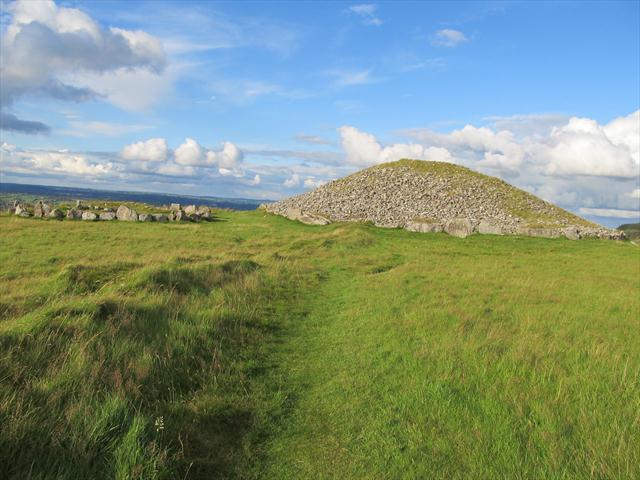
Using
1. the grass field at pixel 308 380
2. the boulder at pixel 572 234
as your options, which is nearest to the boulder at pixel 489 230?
the boulder at pixel 572 234

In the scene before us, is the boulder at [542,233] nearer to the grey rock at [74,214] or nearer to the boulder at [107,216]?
the boulder at [107,216]

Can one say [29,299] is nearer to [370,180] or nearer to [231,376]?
[231,376]

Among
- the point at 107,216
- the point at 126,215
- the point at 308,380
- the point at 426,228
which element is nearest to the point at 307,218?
the point at 426,228

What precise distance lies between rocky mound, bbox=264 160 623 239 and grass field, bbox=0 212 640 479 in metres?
28.7

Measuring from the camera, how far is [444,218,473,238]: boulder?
1523 inches

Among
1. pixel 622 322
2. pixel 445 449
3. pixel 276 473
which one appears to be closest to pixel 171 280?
pixel 276 473

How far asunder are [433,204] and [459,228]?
16.1m

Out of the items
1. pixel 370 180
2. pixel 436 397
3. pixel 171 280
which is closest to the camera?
pixel 436 397

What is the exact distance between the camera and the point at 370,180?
64562mm

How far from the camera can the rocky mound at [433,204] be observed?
43.9 metres

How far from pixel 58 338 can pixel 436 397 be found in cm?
733

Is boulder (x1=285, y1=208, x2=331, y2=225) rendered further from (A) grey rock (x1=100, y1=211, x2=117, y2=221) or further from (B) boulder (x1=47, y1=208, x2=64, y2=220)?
(B) boulder (x1=47, y1=208, x2=64, y2=220)

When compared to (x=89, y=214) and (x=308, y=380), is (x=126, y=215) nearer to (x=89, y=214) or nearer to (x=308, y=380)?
(x=89, y=214)

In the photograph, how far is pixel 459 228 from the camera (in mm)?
39094
